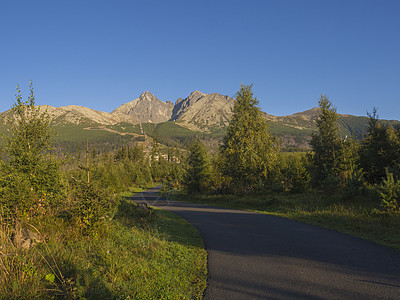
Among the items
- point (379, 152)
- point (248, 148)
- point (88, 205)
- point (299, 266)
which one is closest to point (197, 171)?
point (248, 148)

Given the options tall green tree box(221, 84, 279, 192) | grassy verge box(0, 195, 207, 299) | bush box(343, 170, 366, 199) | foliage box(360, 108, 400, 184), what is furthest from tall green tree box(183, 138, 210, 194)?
grassy verge box(0, 195, 207, 299)

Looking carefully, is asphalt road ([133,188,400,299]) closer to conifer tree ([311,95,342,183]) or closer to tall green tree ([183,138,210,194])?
conifer tree ([311,95,342,183])

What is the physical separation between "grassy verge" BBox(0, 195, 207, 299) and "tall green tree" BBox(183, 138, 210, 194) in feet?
72.9

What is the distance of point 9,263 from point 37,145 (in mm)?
7357

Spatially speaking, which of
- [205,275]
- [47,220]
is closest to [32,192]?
[47,220]

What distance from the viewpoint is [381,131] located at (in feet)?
66.8

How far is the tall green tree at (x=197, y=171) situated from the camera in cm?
3169

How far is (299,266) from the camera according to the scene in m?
6.23

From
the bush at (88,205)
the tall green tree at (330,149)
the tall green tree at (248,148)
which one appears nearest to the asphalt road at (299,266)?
the bush at (88,205)

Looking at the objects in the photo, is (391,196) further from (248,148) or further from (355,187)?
(248,148)

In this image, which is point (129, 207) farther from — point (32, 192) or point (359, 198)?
point (359, 198)

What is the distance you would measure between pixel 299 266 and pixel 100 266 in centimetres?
519

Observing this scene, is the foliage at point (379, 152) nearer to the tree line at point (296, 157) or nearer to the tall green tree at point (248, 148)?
the tree line at point (296, 157)

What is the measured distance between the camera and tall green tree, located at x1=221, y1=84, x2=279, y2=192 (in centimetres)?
2314
